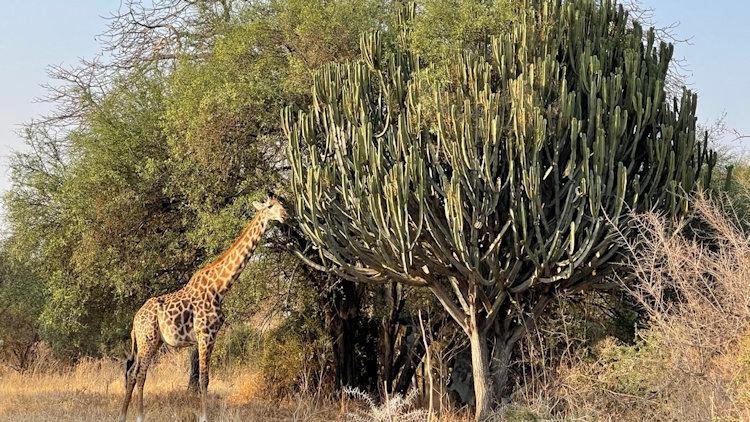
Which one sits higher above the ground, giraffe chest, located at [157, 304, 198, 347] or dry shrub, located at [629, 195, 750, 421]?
dry shrub, located at [629, 195, 750, 421]

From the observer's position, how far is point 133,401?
35.7 ft

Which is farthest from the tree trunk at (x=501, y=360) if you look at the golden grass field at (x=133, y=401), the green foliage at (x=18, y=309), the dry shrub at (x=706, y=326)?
the green foliage at (x=18, y=309)

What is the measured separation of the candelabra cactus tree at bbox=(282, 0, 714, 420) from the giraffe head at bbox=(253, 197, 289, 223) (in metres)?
0.26

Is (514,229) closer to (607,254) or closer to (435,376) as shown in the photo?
(607,254)

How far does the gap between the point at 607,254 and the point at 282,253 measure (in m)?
4.59

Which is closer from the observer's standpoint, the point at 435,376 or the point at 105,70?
the point at 435,376

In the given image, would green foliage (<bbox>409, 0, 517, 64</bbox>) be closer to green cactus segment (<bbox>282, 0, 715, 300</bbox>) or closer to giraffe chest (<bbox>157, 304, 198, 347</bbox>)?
green cactus segment (<bbox>282, 0, 715, 300</bbox>)

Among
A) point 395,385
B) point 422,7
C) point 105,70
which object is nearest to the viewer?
point 422,7

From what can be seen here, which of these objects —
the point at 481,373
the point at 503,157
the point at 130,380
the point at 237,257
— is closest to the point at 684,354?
the point at 481,373

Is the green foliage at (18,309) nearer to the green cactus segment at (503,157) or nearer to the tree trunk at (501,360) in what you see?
the green cactus segment at (503,157)

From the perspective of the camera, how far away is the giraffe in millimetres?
8945

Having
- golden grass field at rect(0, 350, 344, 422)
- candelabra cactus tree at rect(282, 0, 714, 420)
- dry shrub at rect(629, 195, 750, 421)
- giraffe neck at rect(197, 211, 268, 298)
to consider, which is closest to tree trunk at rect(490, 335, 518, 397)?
candelabra cactus tree at rect(282, 0, 714, 420)

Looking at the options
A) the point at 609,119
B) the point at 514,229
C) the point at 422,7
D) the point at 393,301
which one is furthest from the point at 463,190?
the point at 393,301

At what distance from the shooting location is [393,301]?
12102 mm
